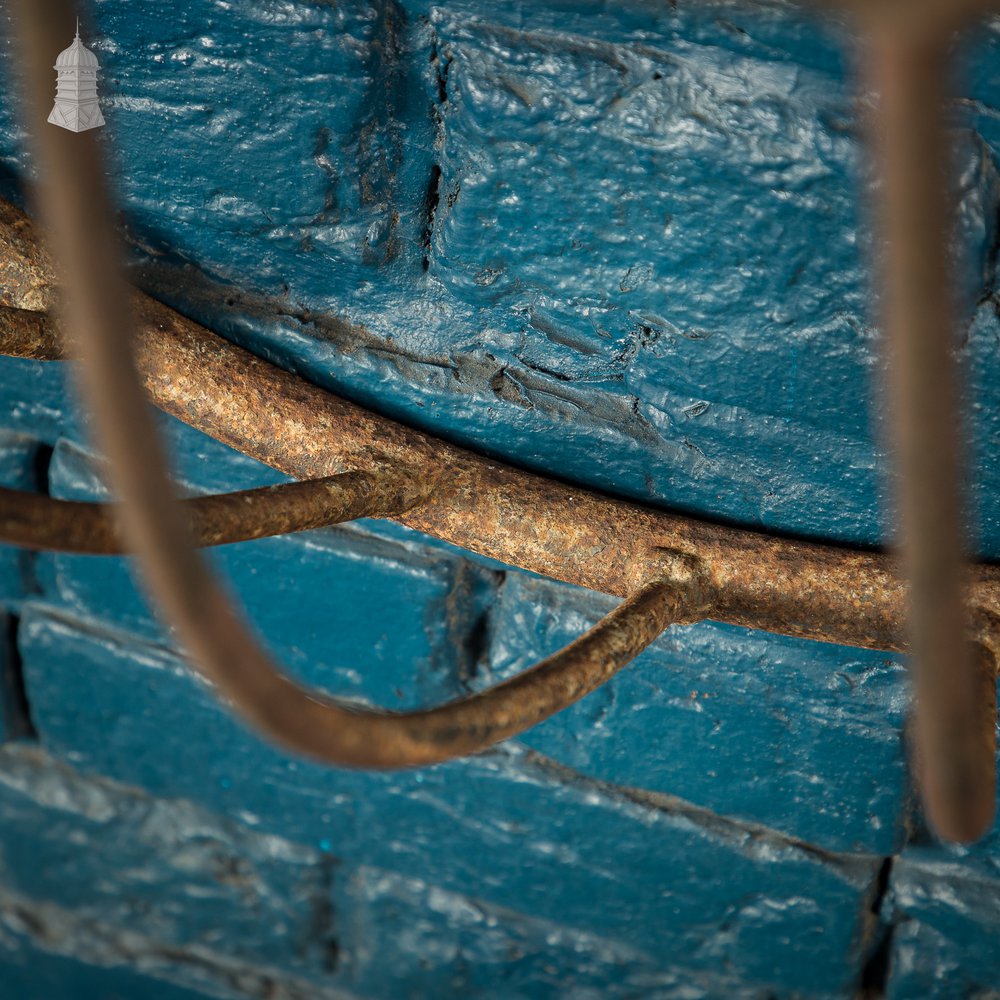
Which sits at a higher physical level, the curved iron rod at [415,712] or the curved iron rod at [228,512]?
the curved iron rod at [228,512]

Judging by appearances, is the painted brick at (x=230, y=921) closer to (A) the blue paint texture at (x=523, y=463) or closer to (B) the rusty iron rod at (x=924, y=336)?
(A) the blue paint texture at (x=523, y=463)

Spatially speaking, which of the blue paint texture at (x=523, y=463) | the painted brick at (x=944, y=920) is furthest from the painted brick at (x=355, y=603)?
the painted brick at (x=944, y=920)

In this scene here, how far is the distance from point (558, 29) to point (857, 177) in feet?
0.61

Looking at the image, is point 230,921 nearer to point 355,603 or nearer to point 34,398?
point 355,603

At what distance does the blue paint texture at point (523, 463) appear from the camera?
61 cm

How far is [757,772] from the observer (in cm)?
84

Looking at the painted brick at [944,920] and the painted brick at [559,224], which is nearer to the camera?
the painted brick at [559,224]

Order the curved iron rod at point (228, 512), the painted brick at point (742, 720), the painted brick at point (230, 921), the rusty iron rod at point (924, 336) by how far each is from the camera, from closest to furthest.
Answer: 1. the rusty iron rod at point (924, 336)
2. the curved iron rod at point (228, 512)
3. the painted brick at point (742, 720)
4. the painted brick at point (230, 921)

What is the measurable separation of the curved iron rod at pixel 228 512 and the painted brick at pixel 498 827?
1.24 feet

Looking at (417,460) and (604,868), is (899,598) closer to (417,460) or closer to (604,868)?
(417,460)

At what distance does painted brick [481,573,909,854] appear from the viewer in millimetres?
786

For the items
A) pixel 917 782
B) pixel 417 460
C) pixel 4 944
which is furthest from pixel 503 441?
pixel 4 944

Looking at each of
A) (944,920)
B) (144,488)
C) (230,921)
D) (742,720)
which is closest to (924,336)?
(144,488)

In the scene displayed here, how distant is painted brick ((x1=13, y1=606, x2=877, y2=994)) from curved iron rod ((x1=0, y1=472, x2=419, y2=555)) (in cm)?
38
